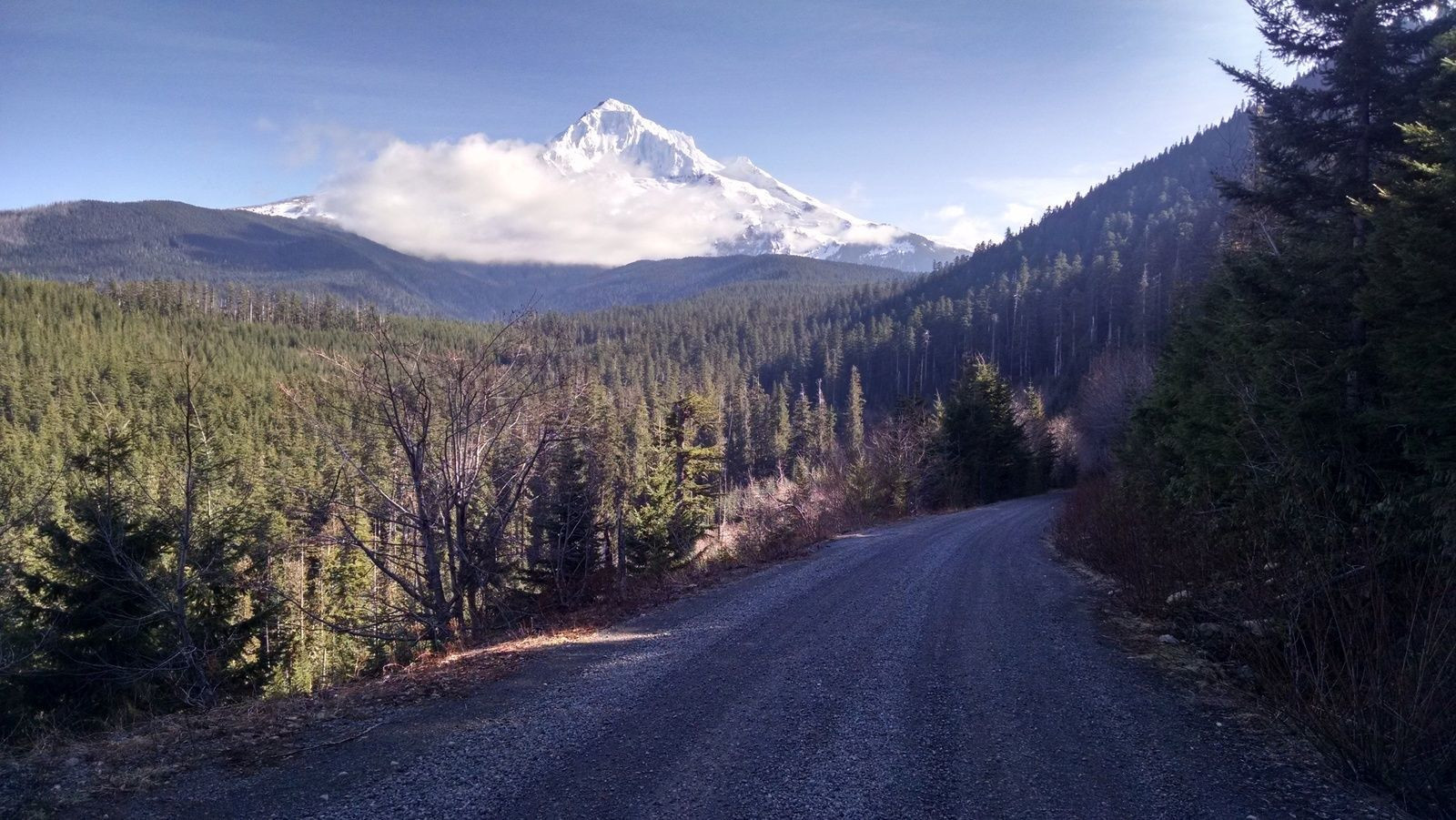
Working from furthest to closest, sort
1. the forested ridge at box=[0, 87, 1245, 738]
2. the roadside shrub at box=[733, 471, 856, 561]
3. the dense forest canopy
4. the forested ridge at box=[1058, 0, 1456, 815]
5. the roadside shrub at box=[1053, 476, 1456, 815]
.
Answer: the roadside shrub at box=[733, 471, 856, 561], the forested ridge at box=[0, 87, 1245, 738], the dense forest canopy, the forested ridge at box=[1058, 0, 1456, 815], the roadside shrub at box=[1053, 476, 1456, 815]

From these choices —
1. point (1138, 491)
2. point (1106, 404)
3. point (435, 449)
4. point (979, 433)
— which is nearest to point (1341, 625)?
point (435, 449)

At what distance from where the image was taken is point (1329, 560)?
4566 mm

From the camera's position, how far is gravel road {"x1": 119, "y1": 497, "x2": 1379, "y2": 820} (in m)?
3.84

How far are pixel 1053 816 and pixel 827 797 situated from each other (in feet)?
4.01

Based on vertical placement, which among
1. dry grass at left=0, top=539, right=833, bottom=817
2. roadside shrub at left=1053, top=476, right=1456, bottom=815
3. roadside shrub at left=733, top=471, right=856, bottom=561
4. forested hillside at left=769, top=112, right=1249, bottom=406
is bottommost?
roadside shrub at left=733, top=471, right=856, bottom=561

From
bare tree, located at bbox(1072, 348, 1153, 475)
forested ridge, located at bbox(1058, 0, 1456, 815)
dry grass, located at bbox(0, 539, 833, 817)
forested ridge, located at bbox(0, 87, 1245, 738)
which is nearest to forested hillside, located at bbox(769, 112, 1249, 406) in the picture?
forested ridge, located at bbox(0, 87, 1245, 738)

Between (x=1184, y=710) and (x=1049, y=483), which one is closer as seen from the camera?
(x=1184, y=710)

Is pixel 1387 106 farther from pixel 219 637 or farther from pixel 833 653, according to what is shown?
pixel 219 637

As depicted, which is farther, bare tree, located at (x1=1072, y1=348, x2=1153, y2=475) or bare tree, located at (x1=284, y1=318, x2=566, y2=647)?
bare tree, located at (x1=1072, y1=348, x2=1153, y2=475)

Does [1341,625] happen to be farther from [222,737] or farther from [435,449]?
[435,449]

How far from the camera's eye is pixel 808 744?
4.66m

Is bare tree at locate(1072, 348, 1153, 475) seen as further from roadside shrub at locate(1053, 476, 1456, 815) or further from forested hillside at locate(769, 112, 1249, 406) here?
roadside shrub at locate(1053, 476, 1456, 815)

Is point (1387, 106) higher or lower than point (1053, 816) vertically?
higher

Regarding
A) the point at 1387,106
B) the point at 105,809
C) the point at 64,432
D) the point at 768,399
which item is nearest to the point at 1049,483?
the point at 768,399
